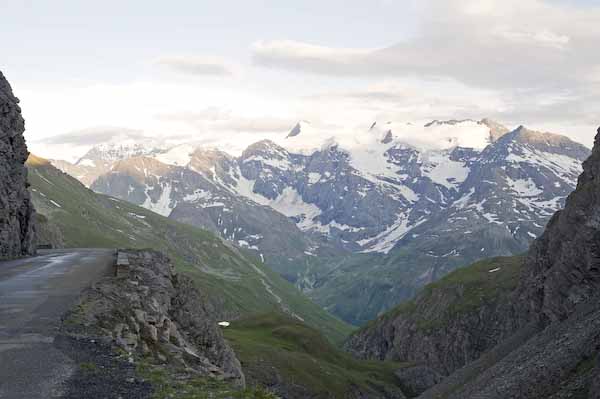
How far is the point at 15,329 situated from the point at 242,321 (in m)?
117

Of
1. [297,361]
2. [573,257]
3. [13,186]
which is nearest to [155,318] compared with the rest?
[13,186]

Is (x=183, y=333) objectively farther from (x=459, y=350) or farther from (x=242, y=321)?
(x=459, y=350)

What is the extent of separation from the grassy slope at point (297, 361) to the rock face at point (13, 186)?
33905mm

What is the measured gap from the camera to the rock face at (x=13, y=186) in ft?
244

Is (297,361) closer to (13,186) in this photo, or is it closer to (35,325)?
(13,186)

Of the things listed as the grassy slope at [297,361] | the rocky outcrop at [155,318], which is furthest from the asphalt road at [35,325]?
the grassy slope at [297,361]

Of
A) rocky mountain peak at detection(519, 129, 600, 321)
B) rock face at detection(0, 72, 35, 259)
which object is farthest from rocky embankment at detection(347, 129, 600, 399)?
rock face at detection(0, 72, 35, 259)

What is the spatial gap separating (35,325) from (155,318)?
23.3 ft

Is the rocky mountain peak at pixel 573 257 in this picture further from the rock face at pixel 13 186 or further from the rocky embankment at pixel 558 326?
the rock face at pixel 13 186

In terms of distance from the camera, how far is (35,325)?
30531 millimetres

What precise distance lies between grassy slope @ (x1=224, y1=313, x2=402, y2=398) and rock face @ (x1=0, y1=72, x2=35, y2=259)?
33.9m

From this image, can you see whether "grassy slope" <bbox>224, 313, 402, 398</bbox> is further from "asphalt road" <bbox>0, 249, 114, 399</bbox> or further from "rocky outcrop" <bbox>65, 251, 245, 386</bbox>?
"asphalt road" <bbox>0, 249, 114, 399</bbox>

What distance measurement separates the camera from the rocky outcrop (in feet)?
99.5

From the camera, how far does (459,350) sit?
194625mm
